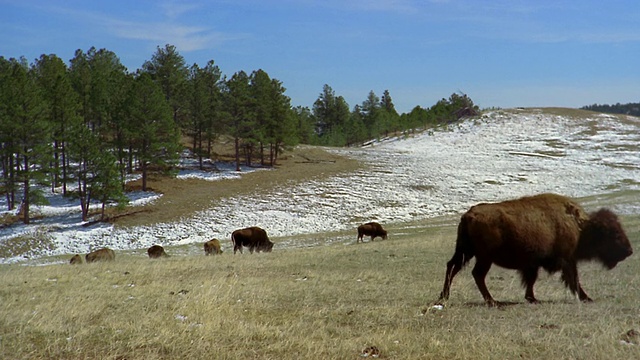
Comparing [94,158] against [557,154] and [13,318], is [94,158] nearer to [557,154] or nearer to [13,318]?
[13,318]

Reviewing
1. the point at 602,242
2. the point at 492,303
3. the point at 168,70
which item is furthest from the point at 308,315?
the point at 168,70

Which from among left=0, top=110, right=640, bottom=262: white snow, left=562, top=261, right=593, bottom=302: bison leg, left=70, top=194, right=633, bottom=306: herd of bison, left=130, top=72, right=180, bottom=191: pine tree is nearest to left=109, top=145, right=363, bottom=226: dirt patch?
left=0, top=110, right=640, bottom=262: white snow

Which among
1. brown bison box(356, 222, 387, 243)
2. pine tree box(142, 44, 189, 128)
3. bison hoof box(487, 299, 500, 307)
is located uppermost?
pine tree box(142, 44, 189, 128)

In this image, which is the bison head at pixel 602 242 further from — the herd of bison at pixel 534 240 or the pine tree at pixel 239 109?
the pine tree at pixel 239 109

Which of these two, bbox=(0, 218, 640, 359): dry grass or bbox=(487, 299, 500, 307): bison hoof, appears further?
bbox=(487, 299, 500, 307): bison hoof

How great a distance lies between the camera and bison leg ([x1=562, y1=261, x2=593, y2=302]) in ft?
32.4

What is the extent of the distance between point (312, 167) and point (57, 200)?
29091 mm

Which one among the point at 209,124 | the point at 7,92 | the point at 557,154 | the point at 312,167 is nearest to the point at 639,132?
the point at 557,154

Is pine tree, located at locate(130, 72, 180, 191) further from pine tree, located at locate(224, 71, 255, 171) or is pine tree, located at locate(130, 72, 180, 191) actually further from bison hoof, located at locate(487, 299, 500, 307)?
bison hoof, located at locate(487, 299, 500, 307)

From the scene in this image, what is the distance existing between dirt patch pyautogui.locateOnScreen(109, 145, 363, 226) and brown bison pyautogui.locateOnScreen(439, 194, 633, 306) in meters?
38.8

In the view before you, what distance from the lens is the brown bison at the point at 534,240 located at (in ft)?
32.2

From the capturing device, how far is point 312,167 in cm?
6756

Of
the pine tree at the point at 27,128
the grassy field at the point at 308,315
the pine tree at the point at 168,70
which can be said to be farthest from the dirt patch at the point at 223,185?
the grassy field at the point at 308,315

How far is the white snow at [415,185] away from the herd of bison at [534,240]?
26116mm
